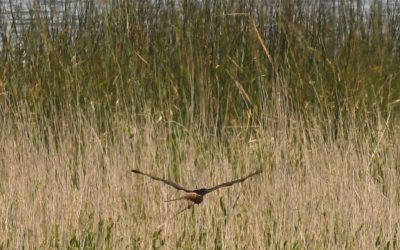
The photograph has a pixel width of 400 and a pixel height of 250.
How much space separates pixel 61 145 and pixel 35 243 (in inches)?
51.4

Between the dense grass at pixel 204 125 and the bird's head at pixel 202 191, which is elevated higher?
the bird's head at pixel 202 191

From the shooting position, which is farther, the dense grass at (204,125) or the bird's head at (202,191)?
the dense grass at (204,125)

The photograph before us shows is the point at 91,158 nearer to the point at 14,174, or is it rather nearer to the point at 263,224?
the point at 14,174

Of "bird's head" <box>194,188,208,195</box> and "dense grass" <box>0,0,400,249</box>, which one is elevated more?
"bird's head" <box>194,188,208,195</box>

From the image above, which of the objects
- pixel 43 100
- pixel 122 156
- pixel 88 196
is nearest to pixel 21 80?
pixel 43 100

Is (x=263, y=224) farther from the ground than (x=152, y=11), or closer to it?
closer to it

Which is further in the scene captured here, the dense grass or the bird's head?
the dense grass

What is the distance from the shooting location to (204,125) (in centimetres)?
579

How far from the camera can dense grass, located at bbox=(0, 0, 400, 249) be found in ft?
14.8

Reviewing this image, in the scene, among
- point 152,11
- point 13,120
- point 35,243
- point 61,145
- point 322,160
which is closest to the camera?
point 35,243

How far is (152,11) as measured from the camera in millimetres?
6695

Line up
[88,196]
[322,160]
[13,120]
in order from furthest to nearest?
[13,120] → [322,160] → [88,196]

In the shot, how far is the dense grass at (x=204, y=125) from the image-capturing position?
4516 millimetres

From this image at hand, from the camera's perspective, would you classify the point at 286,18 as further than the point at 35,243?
Yes
